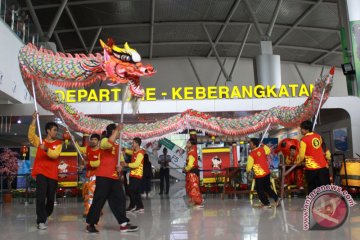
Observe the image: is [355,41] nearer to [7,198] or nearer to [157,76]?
[7,198]

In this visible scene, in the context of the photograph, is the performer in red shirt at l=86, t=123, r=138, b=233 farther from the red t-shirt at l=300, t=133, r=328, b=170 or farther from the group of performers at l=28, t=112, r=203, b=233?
the red t-shirt at l=300, t=133, r=328, b=170

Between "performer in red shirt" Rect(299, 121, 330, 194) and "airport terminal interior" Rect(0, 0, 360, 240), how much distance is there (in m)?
0.02

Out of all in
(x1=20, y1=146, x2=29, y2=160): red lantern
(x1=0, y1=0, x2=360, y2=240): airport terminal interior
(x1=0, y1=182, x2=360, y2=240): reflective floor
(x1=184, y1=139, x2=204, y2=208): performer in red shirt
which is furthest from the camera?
(x1=20, y1=146, x2=29, y2=160): red lantern

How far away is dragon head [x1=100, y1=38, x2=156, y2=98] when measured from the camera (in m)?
5.50

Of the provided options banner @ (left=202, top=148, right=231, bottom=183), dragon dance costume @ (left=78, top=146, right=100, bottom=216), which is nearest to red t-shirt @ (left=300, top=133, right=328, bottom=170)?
dragon dance costume @ (left=78, top=146, right=100, bottom=216)

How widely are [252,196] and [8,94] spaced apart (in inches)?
272

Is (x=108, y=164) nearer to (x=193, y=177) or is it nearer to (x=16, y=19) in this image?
(x=193, y=177)

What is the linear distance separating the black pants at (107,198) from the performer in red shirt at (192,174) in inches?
134

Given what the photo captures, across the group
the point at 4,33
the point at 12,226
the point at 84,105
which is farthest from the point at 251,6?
the point at 12,226

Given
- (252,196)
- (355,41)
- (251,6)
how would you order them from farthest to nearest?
(251,6)
(252,196)
(355,41)

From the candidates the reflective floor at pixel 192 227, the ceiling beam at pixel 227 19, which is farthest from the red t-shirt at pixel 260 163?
the ceiling beam at pixel 227 19

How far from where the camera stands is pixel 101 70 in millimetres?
5777

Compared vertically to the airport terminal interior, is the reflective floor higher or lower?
lower

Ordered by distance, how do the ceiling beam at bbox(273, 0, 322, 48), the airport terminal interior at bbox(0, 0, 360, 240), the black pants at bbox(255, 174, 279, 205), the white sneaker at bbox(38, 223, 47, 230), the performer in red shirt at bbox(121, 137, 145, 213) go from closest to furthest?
the airport terminal interior at bbox(0, 0, 360, 240)
the white sneaker at bbox(38, 223, 47, 230)
the performer in red shirt at bbox(121, 137, 145, 213)
the black pants at bbox(255, 174, 279, 205)
the ceiling beam at bbox(273, 0, 322, 48)
